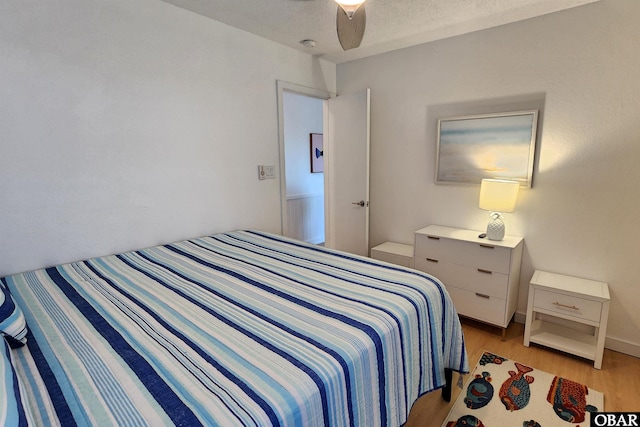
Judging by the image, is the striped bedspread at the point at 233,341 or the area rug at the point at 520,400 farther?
the area rug at the point at 520,400

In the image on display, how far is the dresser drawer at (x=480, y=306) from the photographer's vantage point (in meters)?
2.36

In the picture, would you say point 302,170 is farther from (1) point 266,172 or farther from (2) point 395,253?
(2) point 395,253

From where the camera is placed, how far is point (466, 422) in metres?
1.63

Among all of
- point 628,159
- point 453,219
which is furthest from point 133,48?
point 628,159

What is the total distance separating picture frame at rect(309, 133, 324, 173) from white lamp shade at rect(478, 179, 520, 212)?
2548mm

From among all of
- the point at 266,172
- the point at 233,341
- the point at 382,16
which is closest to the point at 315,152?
the point at 266,172

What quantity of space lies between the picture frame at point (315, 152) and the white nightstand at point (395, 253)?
1.82m

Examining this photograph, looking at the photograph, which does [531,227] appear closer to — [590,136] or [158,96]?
[590,136]

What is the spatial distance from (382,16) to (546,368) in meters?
2.61

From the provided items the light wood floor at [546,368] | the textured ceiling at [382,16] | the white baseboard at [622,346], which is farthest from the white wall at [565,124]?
the light wood floor at [546,368]

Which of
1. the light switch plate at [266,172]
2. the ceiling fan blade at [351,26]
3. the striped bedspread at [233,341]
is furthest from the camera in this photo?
the light switch plate at [266,172]

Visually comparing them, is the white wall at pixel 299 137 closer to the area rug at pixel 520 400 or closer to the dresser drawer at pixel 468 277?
the dresser drawer at pixel 468 277

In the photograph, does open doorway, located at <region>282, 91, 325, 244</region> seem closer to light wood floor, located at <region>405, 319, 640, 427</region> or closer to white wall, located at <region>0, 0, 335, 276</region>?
white wall, located at <region>0, 0, 335, 276</region>

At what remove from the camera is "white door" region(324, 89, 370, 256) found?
3080mm
